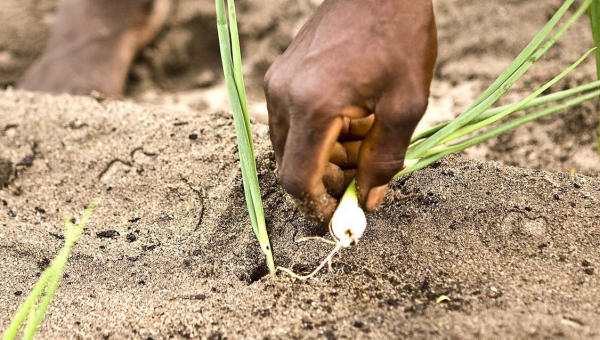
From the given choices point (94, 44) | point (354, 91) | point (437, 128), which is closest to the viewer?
point (354, 91)

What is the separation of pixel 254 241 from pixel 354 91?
43 centimetres

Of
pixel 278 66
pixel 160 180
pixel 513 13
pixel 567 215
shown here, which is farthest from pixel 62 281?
pixel 513 13

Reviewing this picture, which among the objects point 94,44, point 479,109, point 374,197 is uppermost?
point 479,109

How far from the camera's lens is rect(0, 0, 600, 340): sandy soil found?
86cm

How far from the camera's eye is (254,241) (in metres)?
1.08

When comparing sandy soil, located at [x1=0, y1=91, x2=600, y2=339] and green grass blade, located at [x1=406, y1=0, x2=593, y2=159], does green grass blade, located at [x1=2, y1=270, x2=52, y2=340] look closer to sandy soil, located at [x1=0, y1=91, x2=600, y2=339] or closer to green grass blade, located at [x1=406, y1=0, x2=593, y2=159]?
sandy soil, located at [x1=0, y1=91, x2=600, y2=339]

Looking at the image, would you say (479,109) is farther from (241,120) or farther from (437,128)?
(241,120)

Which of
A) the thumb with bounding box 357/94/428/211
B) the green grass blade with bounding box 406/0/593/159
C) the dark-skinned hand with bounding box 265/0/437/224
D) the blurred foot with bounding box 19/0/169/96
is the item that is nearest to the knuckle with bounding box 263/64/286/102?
the dark-skinned hand with bounding box 265/0/437/224

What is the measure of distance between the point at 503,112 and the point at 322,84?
0.35 meters

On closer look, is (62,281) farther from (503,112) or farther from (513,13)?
(513,13)

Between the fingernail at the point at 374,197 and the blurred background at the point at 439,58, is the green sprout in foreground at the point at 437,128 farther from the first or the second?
the blurred background at the point at 439,58

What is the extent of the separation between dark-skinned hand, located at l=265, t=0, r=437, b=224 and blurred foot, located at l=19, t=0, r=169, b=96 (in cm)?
145

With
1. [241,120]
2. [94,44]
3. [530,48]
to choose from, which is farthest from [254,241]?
[94,44]

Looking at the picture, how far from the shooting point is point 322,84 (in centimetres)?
77
